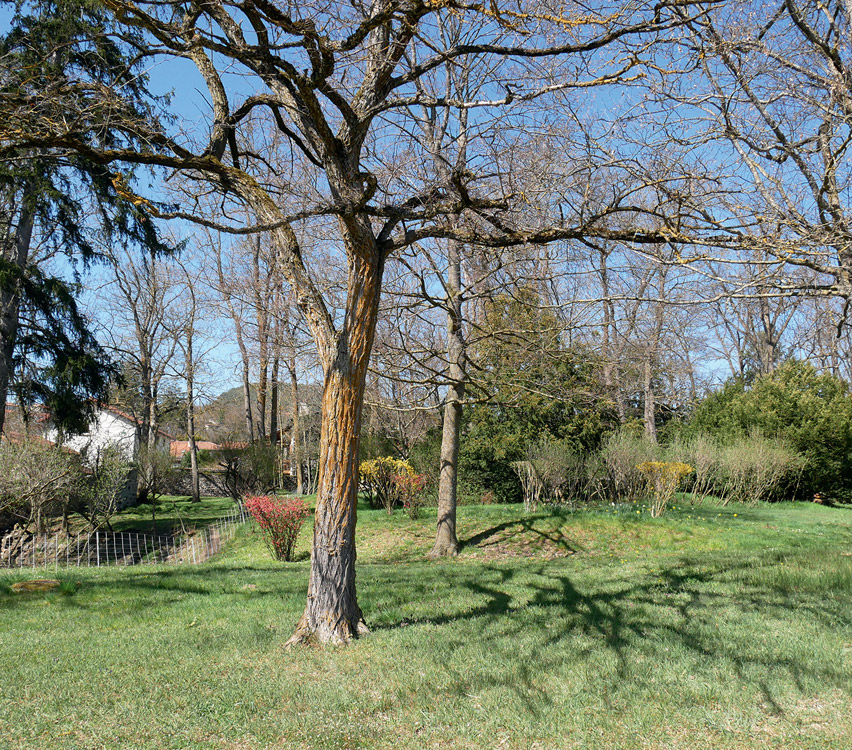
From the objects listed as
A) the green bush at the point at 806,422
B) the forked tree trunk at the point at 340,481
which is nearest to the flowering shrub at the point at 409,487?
the green bush at the point at 806,422

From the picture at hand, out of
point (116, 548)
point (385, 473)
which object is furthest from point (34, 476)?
point (385, 473)

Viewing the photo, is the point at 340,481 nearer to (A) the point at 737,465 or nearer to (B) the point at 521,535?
(B) the point at 521,535

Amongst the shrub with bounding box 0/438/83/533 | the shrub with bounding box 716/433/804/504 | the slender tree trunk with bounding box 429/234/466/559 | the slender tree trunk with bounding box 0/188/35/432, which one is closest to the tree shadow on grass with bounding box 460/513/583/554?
the slender tree trunk with bounding box 429/234/466/559

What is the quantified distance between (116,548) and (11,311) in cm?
728

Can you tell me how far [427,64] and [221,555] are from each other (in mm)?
11638

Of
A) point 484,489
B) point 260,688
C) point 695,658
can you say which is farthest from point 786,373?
point 260,688

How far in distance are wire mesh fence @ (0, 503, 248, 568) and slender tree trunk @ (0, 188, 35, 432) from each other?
3834 millimetres

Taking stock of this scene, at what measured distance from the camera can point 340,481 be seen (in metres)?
4.75

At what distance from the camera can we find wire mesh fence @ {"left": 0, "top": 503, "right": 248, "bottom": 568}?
1458 cm

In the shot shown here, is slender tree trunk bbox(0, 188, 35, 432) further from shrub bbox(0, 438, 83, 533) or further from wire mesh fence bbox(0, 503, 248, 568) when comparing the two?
wire mesh fence bbox(0, 503, 248, 568)

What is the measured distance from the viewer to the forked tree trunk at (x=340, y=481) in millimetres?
4648

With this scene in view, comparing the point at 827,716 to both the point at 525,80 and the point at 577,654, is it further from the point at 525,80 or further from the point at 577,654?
the point at 525,80

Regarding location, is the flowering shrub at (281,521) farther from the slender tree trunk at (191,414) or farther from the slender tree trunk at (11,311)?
the slender tree trunk at (191,414)

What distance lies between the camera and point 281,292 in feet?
34.4
